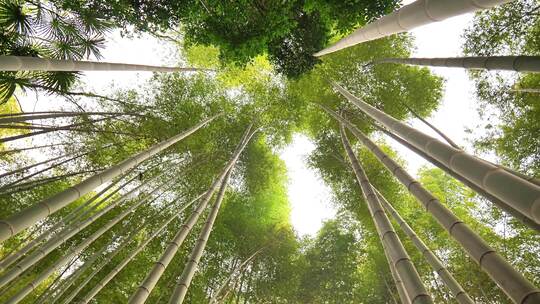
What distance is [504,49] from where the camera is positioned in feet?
20.2

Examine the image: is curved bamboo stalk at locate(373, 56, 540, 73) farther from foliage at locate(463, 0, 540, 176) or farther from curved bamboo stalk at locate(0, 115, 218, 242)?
curved bamboo stalk at locate(0, 115, 218, 242)

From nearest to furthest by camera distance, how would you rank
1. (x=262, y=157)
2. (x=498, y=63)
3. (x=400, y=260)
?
1. (x=400, y=260)
2. (x=498, y=63)
3. (x=262, y=157)

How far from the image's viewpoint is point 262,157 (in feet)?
32.8

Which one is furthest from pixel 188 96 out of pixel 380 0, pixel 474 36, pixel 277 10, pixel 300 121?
pixel 474 36

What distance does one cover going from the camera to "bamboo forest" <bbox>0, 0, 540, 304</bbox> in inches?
122

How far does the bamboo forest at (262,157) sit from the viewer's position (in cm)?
311

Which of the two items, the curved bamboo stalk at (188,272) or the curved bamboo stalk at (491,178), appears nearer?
the curved bamboo stalk at (491,178)

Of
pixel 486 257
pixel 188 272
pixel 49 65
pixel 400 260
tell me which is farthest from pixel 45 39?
pixel 486 257

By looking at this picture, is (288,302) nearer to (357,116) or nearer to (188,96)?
(357,116)

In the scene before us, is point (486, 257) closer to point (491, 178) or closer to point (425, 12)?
point (491, 178)

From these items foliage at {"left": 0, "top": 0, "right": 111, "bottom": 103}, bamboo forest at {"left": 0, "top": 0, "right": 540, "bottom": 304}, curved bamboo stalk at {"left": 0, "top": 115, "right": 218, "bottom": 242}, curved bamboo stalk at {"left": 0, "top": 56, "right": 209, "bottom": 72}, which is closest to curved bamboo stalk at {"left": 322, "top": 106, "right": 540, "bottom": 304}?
bamboo forest at {"left": 0, "top": 0, "right": 540, "bottom": 304}

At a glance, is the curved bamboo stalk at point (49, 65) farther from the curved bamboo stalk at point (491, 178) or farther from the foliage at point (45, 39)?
the curved bamboo stalk at point (491, 178)

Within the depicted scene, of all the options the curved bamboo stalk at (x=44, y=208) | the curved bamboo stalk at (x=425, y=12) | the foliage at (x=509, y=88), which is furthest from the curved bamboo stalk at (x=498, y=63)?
the curved bamboo stalk at (x=44, y=208)

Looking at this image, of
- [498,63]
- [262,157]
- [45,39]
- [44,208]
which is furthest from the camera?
[262,157]
